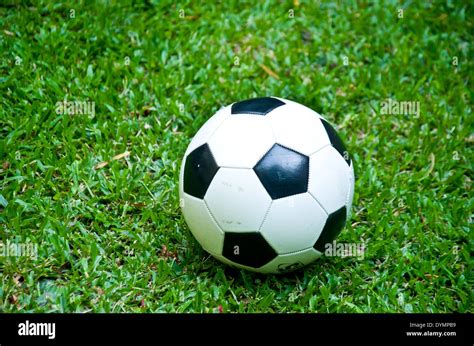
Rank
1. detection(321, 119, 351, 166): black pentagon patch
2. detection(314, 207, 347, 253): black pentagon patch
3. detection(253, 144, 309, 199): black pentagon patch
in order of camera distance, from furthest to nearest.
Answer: detection(321, 119, 351, 166): black pentagon patch, detection(314, 207, 347, 253): black pentagon patch, detection(253, 144, 309, 199): black pentagon patch

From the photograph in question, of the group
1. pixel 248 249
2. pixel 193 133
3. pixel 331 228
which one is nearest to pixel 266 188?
pixel 248 249

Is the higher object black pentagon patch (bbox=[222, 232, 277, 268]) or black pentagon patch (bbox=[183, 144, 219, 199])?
black pentagon patch (bbox=[183, 144, 219, 199])

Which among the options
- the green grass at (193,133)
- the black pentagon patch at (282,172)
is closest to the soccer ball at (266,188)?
the black pentagon patch at (282,172)

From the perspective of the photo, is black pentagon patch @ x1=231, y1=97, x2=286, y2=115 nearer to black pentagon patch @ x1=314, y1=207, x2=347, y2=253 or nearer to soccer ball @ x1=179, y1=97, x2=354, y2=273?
soccer ball @ x1=179, y1=97, x2=354, y2=273

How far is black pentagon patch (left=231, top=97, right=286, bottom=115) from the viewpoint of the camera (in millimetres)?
2932

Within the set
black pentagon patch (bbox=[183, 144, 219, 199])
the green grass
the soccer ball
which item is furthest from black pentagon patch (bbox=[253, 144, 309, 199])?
the green grass

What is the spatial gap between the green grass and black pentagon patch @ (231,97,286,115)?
0.81 meters

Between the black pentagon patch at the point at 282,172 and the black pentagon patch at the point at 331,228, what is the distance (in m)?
0.24

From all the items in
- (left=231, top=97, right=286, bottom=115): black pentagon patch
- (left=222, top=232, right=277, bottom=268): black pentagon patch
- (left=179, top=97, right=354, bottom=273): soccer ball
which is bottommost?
(left=222, top=232, right=277, bottom=268): black pentagon patch

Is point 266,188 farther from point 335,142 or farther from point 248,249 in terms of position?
point 335,142

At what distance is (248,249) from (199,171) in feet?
1.49

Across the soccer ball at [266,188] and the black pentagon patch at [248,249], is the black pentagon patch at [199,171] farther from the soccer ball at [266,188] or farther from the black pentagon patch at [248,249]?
the black pentagon patch at [248,249]

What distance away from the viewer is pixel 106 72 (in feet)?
13.8

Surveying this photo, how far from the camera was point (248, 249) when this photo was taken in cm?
280
